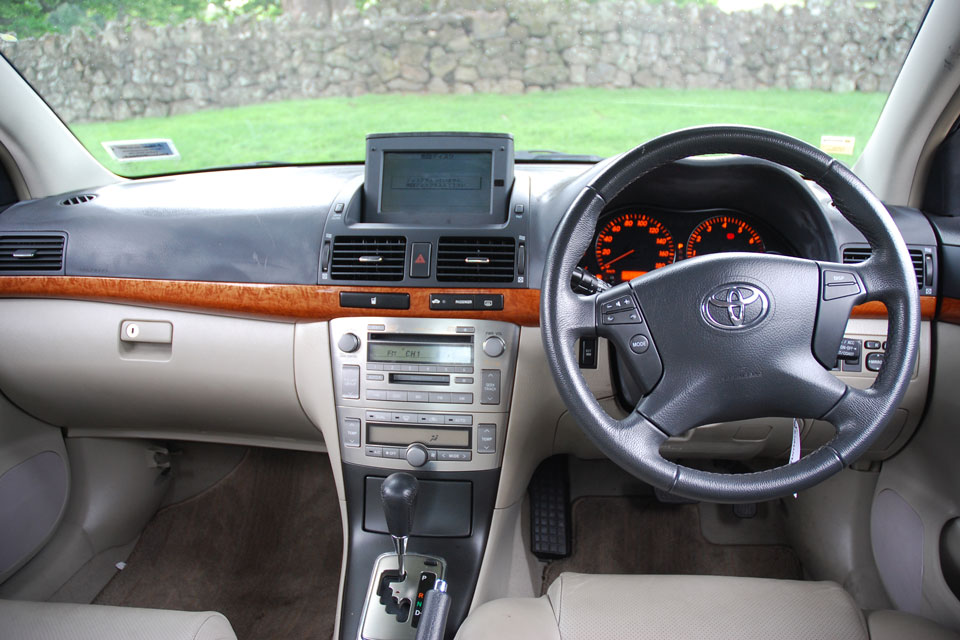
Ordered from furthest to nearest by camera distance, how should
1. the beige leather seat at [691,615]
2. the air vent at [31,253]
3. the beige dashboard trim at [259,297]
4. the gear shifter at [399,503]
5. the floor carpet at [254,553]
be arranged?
the floor carpet at [254,553], the air vent at [31,253], the beige dashboard trim at [259,297], the gear shifter at [399,503], the beige leather seat at [691,615]

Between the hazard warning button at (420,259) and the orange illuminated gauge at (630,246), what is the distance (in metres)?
0.42

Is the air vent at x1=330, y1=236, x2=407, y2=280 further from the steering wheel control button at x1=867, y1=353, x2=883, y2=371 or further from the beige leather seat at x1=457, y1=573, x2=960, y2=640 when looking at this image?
the steering wheel control button at x1=867, y1=353, x2=883, y2=371

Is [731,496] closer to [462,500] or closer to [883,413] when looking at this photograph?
[883,413]

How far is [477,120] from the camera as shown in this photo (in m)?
2.08

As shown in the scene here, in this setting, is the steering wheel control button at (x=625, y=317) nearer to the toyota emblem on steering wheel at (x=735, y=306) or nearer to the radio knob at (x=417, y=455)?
the toyota emblem on steering wheel at (x=735, y=306)

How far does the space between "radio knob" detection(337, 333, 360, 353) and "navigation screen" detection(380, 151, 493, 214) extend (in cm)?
36

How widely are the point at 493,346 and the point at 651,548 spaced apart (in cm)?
105

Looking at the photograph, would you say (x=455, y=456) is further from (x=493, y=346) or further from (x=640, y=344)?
(x=640, y=344)

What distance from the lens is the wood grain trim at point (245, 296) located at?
1.67m

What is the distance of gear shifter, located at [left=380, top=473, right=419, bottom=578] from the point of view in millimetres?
1559

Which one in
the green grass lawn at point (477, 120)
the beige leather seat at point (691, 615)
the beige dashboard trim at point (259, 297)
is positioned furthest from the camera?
the green grass lawn at point (477, 120)

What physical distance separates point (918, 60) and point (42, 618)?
95.0 inches

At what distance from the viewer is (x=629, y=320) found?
4.16 feet

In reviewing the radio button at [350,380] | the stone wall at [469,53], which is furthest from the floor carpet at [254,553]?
the stone wall at [469,53]
